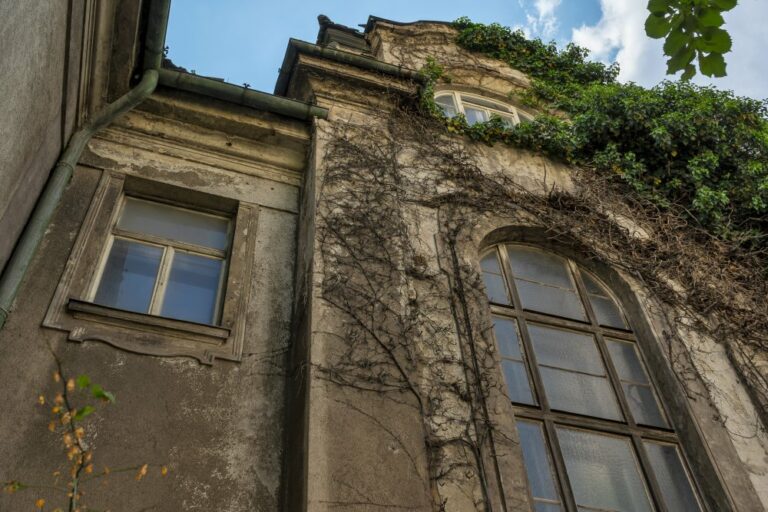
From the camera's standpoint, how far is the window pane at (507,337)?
524 centimetres

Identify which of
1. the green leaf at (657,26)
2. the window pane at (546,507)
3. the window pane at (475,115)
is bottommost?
the window pane at (546,507)

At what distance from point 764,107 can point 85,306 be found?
9.10m

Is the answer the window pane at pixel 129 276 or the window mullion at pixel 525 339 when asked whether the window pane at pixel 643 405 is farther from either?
the window pane at pixel 129 276

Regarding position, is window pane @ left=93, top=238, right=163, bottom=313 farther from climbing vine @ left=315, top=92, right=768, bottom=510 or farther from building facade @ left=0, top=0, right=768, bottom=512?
climbing vine @ left=315, top=92, right=768, bottom=510

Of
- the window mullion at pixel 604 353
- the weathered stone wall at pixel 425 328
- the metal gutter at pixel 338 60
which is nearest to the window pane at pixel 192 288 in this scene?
the weathered stone wall at pixel 425 328

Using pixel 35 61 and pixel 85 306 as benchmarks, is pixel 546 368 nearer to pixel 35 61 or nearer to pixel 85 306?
pixel 85 306

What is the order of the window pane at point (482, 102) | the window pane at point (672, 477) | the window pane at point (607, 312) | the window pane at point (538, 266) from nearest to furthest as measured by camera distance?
the window pane at point (672, 477) → the window pane at point (607, 312) → the window pane at point (538, 266) → the window pane at point (482, 102)

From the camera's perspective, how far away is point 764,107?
30.2 feet

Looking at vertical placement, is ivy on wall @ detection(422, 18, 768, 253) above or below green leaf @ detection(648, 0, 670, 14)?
above

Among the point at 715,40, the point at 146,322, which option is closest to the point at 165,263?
the point at 146,322

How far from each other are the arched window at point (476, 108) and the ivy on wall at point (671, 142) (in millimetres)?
323

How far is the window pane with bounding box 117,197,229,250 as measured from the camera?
218 inches

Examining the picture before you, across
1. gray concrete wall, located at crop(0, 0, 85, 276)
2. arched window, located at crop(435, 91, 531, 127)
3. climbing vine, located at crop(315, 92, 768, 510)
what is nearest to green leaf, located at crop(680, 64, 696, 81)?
climbing vine, located at crop(315, 92, 768, 510)

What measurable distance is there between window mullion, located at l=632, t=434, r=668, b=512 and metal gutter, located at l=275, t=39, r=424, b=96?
447 centimetres
